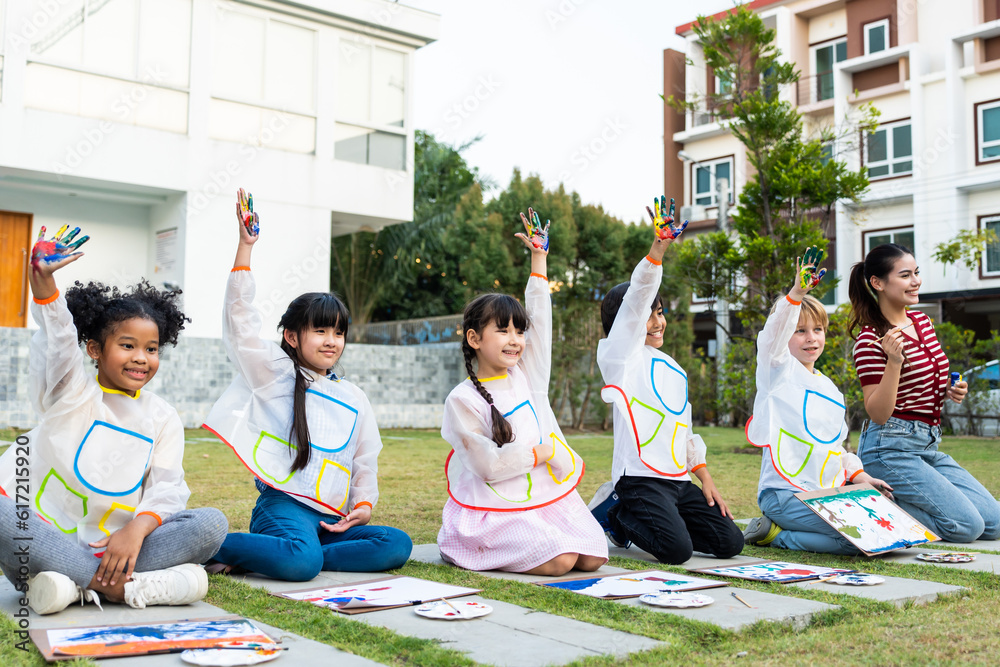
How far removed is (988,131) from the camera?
17.8m

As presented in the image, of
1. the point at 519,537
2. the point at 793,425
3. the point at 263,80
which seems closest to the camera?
the point at 519,537

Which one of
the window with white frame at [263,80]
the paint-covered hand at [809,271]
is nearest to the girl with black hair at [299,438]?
the paint-covered hand at [809,271]

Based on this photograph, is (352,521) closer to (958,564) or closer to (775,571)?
(775,571)

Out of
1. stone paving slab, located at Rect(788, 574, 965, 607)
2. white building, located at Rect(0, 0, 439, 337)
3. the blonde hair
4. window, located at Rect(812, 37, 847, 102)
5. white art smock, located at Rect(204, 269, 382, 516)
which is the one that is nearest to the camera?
stone paving slab, located at Rect(788, 574, 965, 607)

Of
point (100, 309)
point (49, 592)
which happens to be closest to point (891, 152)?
point (100, 309)

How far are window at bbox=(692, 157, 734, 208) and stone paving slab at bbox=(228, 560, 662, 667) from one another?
64.6 feet

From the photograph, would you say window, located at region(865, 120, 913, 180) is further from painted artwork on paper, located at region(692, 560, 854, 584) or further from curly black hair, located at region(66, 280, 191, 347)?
curly black hair, located at region(66, 280, 191, 347)

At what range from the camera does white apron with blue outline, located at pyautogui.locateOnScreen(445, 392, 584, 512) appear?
3510 mm

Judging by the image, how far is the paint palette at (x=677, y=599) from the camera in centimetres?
267

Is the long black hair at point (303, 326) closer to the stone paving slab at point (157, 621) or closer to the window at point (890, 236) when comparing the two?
the stone paving slab at point (157, 621)

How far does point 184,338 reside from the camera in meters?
11.9

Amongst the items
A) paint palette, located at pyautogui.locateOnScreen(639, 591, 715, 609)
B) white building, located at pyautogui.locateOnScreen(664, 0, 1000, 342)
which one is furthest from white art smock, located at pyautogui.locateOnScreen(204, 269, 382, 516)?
white building, located at pyautogui.locateOnScreen(664, 0, 1000, 342)

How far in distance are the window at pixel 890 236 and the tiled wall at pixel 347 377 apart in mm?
10011

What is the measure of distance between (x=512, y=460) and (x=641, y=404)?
2.47ft
